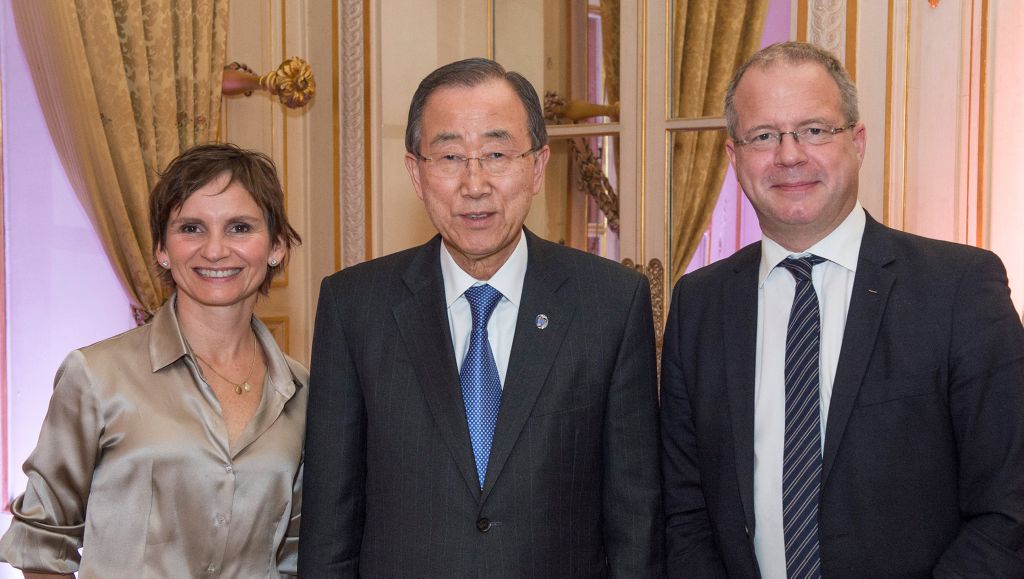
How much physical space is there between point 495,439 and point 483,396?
9 cm

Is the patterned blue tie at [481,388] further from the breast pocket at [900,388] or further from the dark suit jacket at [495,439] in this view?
the breast pocket at [900,388]

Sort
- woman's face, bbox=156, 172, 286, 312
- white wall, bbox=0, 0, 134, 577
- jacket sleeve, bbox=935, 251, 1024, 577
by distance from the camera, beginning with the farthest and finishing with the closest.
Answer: white wall, bbox=0, 0, 134, 577 < woman's face, bbox=156, 172, 286, 312 < jacket sleeve, bbox=935, 251, 1024, 577

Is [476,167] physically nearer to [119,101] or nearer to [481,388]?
[481,388]

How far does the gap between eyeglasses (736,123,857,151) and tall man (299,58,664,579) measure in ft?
1.07

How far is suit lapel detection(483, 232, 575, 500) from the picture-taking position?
5.34ft

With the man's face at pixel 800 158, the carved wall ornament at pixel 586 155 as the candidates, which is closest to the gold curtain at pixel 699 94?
the carved wall ornament at pixel 586 155

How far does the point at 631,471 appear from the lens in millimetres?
1706

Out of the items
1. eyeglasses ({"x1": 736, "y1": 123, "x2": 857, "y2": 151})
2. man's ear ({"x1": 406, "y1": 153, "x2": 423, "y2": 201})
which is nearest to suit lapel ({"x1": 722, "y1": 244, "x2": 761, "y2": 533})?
eyeglasses ({"x1": 736, "y1": 123, "x2": 857, "y2": 151})

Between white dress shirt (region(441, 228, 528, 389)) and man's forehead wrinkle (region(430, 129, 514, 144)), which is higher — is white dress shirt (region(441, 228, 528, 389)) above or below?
below

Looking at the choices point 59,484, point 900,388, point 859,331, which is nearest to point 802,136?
point 859,331

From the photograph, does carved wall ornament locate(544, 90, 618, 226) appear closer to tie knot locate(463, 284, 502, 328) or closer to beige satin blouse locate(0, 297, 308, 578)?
tie knot locate(463, 284, 502, 328)

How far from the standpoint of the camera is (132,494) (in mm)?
1768

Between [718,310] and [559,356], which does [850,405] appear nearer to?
[718,310]

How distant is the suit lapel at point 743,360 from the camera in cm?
167
